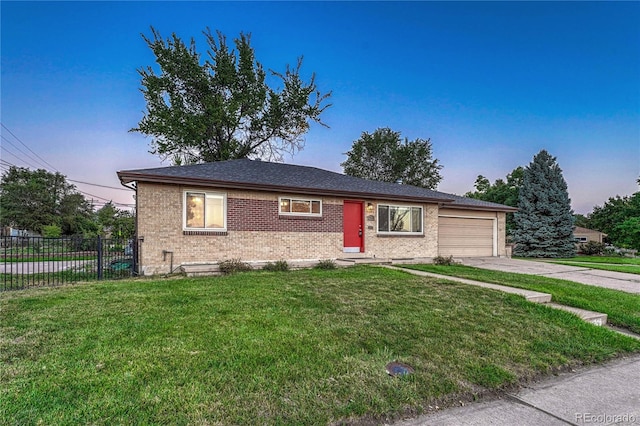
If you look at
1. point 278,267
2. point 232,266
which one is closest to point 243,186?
point 232,266

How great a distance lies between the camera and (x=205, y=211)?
9961 millimetres

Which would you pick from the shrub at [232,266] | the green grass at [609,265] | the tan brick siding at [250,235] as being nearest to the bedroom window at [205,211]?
the tan brick siding at [250,235]

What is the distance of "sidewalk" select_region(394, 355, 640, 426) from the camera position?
237cm

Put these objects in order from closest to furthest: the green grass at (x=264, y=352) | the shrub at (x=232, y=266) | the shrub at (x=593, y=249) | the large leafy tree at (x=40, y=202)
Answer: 1. the green grass at (x=264, y=352)
2. the shrub at (x=232, y=266)
3. the shrub at (x=593, y=249)
4. the large leafy tree at (x=40, y=202)

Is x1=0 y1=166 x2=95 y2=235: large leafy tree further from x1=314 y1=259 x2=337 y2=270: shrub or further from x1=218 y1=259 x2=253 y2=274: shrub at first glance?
x1=314 y1=259 x2=337 y2=270: shrub

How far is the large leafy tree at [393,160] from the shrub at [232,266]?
2951cm

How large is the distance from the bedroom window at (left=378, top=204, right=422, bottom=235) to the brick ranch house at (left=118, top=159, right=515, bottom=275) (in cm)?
4

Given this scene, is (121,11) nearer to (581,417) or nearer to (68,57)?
(68,57)

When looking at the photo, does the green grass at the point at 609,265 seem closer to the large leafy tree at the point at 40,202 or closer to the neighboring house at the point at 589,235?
the neighboring house at the point at 589,235

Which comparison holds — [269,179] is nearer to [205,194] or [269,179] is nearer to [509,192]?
[205,194]

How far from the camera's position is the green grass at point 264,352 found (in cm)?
235

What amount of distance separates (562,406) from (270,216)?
29.7 feet

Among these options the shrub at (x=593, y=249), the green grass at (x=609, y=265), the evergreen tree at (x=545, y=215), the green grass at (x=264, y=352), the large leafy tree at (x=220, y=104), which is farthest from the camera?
the shrub at (x=593, y=249)

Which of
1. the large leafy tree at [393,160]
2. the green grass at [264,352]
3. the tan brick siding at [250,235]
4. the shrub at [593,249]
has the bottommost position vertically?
the shrub at [593,249]
